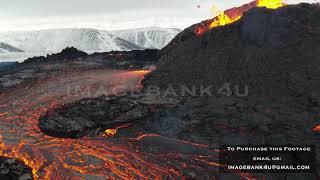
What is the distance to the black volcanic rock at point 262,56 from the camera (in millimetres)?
17594

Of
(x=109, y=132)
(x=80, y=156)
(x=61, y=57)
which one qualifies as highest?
(x=61, y=57)

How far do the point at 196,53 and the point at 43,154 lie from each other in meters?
13.1

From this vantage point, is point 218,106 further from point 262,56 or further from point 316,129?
point 316,129

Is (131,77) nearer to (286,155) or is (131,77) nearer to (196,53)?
(196,53)

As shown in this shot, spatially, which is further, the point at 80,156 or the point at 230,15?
the point at 230,15

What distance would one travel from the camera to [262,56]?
63.1ft

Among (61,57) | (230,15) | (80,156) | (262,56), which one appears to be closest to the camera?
(80,156)

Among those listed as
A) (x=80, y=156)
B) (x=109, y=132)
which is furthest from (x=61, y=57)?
→ (x=80, y=156)

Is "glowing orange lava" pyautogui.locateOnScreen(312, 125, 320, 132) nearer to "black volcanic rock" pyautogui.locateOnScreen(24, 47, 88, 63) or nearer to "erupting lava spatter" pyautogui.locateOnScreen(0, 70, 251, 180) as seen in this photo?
"erupting lava spatter" pyautogui.locateOnScreen(0, 70, 251, 180)

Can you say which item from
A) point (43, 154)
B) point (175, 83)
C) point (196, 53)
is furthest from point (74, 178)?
point (196, 53)

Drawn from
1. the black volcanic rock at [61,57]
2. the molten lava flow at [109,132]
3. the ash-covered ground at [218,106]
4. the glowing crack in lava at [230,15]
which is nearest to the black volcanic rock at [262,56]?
the ash-covered ground at [218,106]

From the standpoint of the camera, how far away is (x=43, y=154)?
46.0 ft

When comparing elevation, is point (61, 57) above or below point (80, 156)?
above

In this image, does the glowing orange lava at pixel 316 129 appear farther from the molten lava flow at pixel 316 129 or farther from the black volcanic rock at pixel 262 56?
the black volcanic rock at pixel 262 56
